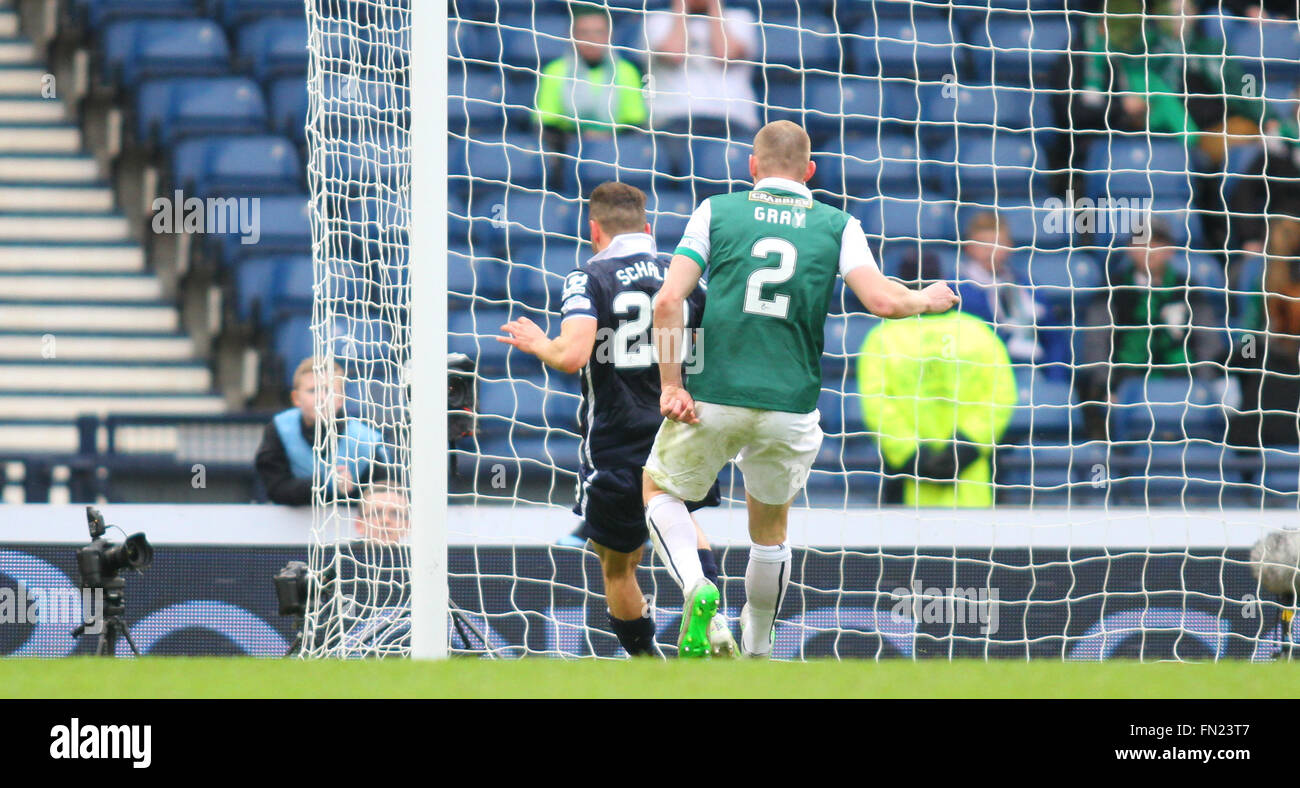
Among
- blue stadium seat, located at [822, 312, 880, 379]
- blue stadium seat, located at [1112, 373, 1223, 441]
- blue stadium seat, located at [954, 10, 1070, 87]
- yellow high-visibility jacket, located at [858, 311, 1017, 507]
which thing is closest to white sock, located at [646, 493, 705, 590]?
yellow high-visibility jacket, located at [858, 311, 1017, 507]

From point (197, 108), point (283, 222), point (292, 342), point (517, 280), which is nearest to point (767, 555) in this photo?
point (517, 280)

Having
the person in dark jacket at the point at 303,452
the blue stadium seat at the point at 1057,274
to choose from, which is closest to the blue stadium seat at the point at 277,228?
the person in dark jacket at the point at 303,452

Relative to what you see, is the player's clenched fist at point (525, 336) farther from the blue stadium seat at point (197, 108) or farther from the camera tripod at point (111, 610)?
the blue stadium seat at point (197, 108)

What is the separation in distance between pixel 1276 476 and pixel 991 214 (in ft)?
6.27

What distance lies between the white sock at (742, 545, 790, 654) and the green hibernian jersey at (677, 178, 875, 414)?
1.66ft

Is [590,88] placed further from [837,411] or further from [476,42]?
[837,411]

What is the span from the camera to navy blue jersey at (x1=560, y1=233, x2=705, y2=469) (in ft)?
16.9

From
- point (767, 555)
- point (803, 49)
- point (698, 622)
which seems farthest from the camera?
point (803, 49)

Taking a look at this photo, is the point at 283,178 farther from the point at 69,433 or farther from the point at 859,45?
the point at 859,45

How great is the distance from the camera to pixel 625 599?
5316mm

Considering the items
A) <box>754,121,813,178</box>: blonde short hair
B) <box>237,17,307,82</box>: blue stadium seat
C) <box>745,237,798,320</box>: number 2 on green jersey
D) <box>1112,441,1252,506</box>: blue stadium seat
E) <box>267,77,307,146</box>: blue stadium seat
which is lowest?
<box>1112,441,1252,506</box>: blue stadium seat

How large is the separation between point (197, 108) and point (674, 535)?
6298 mm

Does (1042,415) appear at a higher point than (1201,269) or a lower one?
lower

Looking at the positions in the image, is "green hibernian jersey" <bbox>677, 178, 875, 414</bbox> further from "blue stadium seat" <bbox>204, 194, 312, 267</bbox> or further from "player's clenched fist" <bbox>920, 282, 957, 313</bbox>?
"blue stadium seat" <bbox>204, 194, 312, 267</bbox>
